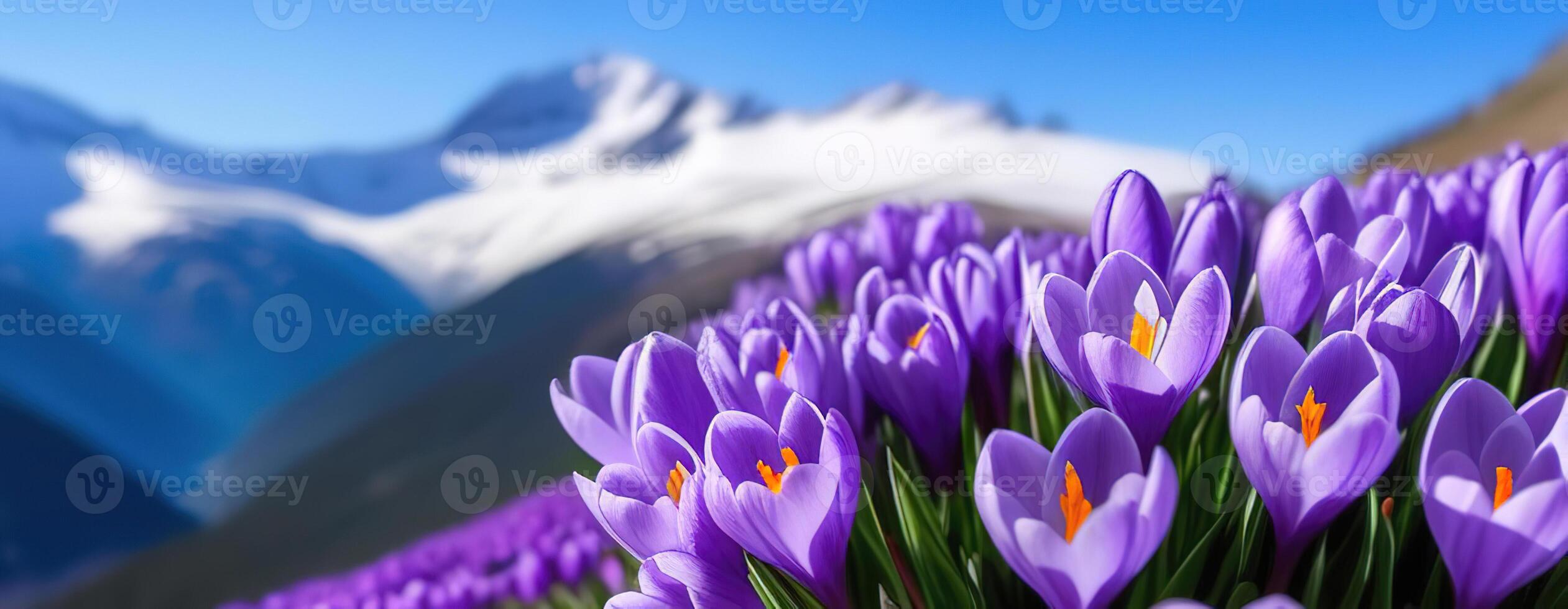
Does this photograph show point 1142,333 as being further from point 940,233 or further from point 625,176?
point 625,176

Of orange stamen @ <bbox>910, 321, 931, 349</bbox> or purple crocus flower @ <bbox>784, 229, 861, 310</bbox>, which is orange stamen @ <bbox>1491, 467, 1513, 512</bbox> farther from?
purple crocus flower @ <bbox>784, 229, 861, 310</bbox>

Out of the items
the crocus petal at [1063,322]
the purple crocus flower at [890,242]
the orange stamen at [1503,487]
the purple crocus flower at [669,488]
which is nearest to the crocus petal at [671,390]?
the purple crocus flower at [669,488]

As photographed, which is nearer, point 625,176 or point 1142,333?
point 1142,333

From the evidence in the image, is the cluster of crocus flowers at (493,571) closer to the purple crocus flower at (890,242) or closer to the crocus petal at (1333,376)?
the purple crocus flower at (890,242)

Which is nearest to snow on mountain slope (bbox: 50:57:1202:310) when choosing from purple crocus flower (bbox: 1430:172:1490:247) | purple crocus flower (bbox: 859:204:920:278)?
purple crocus flower (bbox: 859:204:920:278)

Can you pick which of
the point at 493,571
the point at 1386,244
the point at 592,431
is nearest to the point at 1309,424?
the point at 1386,244

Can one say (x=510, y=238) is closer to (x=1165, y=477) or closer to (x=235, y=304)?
(x=235, y=304)

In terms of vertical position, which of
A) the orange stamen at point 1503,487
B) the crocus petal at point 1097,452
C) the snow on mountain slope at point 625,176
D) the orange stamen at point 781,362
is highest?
the snow on mountain slope at point 625,176

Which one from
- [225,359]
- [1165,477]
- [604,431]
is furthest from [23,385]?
[1165,477]
